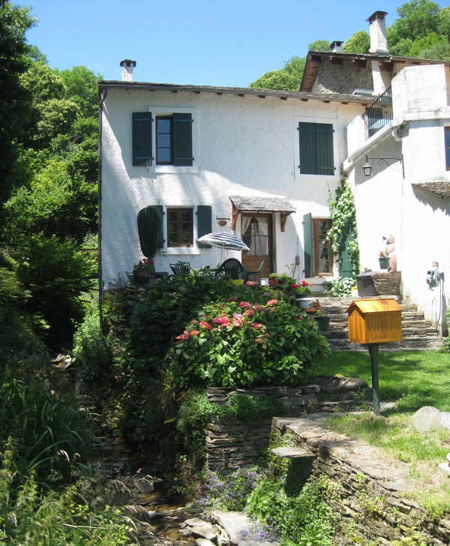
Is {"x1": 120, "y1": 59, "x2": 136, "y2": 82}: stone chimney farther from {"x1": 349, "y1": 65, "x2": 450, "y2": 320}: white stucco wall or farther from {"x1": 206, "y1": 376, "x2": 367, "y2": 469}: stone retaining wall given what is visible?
{"x1": 206, "y1": 376, "x2": 367, "y2": 469}: stone retaining wall

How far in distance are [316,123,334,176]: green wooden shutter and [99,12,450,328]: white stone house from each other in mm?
29

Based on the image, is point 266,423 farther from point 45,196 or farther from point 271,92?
point 45,196

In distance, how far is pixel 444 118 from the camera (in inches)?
491

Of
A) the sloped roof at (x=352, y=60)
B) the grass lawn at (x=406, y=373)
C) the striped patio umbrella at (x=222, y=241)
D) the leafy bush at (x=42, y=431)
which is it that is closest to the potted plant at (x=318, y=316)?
the grass lawn at (x=406, y=373)

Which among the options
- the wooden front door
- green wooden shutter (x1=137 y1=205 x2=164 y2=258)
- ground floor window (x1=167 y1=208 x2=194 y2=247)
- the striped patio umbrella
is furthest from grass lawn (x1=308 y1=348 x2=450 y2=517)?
ground floor window (x1=167 y1=208 x2=194 y2=247)

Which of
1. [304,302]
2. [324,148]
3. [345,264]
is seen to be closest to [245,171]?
[324,148]

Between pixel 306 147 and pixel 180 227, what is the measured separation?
4.32m

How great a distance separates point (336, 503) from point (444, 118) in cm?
987

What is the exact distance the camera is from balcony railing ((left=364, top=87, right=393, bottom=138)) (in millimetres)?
15297

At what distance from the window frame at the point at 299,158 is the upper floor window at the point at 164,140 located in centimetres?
300

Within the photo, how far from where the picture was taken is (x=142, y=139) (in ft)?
49.7

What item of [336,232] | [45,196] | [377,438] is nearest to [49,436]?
[377,438]

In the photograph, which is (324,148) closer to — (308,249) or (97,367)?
(308,249)

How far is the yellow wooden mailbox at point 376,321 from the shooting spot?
6.08 meters
